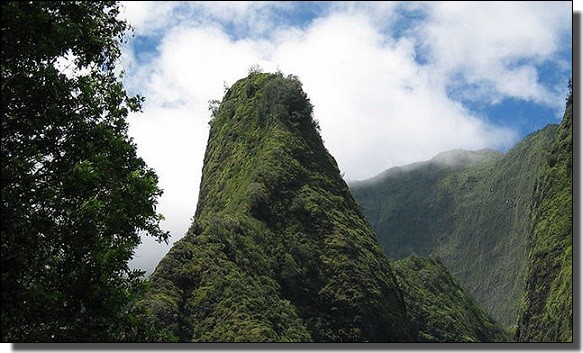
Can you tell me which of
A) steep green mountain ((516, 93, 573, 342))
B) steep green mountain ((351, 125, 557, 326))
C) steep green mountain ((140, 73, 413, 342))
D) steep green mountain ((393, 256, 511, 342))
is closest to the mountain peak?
steep green mountain ((351, 125, 557, 326))

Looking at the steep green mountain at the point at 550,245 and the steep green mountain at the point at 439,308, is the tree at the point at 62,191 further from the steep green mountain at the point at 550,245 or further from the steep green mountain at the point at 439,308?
the steep green mountain at the point at 439,308

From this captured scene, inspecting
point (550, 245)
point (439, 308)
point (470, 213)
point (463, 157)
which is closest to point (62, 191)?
point (550, 245)

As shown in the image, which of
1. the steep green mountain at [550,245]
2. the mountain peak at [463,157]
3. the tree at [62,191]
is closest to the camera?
the tree at [62,191]

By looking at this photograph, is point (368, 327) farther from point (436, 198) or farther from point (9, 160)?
point (436, 198)

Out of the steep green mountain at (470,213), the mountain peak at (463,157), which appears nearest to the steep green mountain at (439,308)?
the steep green mountain at (470,213)

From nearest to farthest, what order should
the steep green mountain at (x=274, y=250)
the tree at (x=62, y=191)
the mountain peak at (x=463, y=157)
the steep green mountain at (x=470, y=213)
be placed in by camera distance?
the tree at (x=62, y=191) < the steep green mountain at (x=274, y=250) < the steep green mountain at (x=470, y=213) < the mountain peak at (x=463, y=157)

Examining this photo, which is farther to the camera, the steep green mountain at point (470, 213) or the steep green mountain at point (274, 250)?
the steep green mountain at point (470, 213)

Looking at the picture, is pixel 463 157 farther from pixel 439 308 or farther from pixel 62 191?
pixel 62 191
